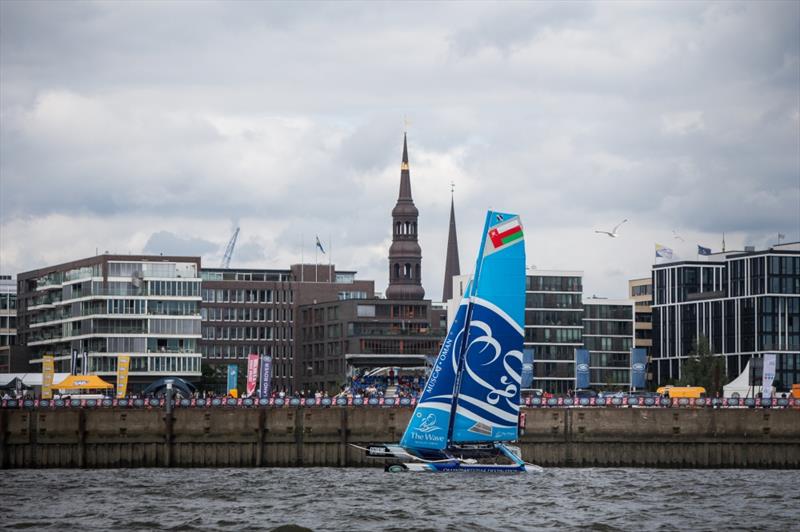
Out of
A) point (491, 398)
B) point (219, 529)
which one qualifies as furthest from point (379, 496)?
point (219, 529)

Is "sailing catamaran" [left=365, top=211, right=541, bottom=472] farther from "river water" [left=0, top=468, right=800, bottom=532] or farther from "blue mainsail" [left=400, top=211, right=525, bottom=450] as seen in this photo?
"river water" [left=0, top=468, right=800, bottom=532]

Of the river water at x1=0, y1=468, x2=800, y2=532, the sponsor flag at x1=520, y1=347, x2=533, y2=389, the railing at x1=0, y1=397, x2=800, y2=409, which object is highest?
the sponsor flag at x1=520, y1=347, x2=533, y2=389

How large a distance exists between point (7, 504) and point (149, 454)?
98.7 ft

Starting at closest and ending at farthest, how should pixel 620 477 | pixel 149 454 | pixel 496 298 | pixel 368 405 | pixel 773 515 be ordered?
pixel 773 515 < pixel 496 298 < pixel 620 477 < pixel 149 454 < pixel 368 405

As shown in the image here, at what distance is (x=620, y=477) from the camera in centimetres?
9119

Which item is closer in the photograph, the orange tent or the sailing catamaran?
the sailing catamaran

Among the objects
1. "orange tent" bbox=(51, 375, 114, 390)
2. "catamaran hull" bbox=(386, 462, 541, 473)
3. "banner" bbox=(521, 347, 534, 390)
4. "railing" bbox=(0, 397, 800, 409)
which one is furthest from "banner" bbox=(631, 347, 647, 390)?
"catamaran hull" bbox=(386, 462, 541, 473)

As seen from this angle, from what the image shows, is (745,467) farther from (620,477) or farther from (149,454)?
(149,454)

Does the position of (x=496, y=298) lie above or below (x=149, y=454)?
above

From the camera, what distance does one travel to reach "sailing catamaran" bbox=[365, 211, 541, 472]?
7969cm

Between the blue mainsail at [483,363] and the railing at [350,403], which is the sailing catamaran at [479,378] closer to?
the blue mainsail at [483,363]

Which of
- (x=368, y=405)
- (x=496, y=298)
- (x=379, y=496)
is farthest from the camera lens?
(x=368, y=405)

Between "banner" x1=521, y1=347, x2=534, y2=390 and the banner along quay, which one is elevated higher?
"banner" x1=521, y1=347, x2=534, y2=390

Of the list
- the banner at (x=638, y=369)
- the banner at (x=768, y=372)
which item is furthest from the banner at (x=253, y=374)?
the banner at (x=768, y=372)
